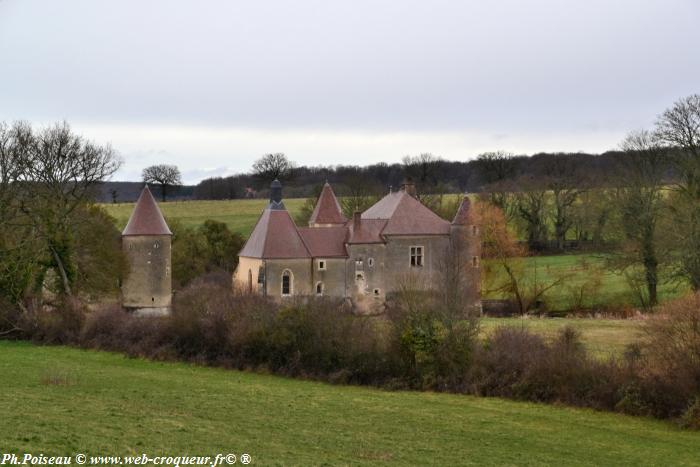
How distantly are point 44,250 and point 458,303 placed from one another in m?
19.6

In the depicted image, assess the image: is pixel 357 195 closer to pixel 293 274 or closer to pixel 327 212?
pixel 327 212

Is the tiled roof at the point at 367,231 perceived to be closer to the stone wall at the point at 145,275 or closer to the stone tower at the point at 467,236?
the stone tower at the point at 467,236

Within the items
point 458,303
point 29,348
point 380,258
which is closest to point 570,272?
point 380,258

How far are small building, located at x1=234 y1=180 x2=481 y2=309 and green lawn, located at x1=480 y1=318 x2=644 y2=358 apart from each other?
6.46m

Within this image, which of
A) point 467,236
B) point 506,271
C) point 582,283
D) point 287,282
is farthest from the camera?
point 506,271

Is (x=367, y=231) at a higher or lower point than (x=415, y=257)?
higher

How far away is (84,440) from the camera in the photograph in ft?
41.6

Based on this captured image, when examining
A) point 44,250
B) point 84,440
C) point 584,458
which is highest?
point 44,250

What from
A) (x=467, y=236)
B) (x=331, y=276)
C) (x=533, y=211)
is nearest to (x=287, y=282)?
(x=331, y=276)

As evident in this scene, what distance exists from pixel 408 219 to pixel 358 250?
136 inches

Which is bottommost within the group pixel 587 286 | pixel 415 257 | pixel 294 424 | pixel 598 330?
pixel 294 424

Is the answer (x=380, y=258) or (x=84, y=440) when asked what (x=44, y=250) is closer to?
(x=380, y=258)

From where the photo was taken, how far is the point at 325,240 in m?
45.1

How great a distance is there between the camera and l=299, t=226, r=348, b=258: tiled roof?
4453 centimetres
